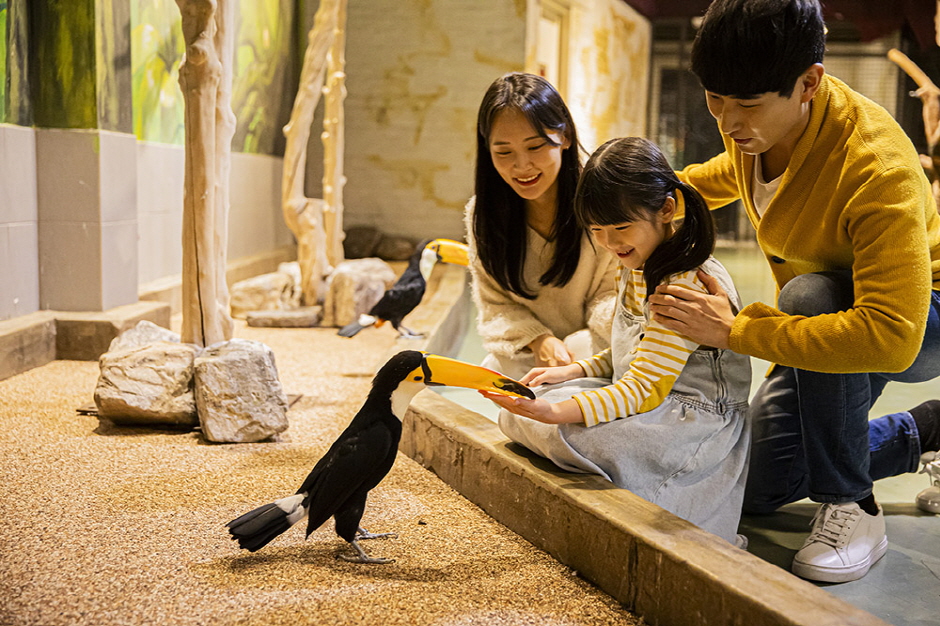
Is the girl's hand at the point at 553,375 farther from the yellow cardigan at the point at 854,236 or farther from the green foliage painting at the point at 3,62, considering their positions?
the green foliage painting at the point at 3,62

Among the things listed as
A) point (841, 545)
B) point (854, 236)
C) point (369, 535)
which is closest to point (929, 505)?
point (841, 545)

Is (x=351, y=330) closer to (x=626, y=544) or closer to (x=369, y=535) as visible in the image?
(x=369, y=535)

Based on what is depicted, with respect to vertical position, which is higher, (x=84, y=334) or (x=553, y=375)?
(x=553, y=375)

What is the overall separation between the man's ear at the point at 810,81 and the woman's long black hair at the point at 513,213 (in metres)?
0.71

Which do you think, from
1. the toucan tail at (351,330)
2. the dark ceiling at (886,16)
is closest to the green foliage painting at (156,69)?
the toucan tail at (351,330)

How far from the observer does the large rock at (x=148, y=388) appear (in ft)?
8.38

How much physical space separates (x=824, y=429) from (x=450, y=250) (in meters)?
2.44

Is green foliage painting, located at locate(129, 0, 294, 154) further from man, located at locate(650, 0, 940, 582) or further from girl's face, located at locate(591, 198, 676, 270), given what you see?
man, located at locate(650, 0, 940, 582)

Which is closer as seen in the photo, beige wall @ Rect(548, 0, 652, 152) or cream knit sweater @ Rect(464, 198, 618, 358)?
cream knit sweater @ Rect(464, 198, 618, 358)

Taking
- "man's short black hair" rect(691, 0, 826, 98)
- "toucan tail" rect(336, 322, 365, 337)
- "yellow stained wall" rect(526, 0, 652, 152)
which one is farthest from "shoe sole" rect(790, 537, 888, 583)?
"yellow stained wall" rect(526, 0, 652, 152)

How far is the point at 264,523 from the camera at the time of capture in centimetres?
159

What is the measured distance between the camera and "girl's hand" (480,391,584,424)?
162cm

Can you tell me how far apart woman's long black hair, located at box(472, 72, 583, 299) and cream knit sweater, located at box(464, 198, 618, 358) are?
0.10ft

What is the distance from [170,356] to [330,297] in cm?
225
